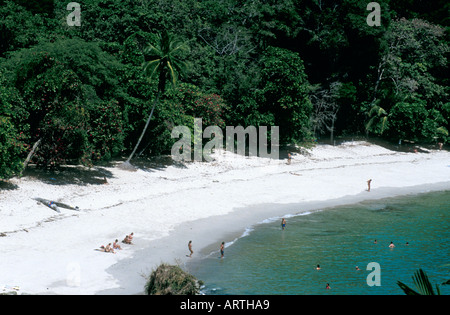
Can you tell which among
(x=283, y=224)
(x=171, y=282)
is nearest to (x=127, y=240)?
(x=171, y=282)

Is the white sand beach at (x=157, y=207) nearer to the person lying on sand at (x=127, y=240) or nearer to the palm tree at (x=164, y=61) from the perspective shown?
the person lying on sand at (x=127, y=240)

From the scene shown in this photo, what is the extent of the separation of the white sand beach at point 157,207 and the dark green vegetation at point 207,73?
272cm

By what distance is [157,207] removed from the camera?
103 feet

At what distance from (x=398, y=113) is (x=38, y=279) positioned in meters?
47.2

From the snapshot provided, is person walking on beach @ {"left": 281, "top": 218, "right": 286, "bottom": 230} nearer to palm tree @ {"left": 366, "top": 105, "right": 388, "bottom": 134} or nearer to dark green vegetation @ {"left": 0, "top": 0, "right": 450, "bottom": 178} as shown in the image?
dark green vegetation @ {"left": 0, "top": 0, "right": 450, "bottom": 178}

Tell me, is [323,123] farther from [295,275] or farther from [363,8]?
[295,275]

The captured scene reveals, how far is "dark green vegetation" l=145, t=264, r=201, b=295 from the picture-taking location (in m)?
18.4

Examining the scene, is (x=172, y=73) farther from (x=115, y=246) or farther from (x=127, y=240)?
(x=115, y=246)

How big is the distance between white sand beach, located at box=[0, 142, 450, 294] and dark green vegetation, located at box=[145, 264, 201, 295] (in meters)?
1.54

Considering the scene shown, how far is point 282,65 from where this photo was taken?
4656 centimetres

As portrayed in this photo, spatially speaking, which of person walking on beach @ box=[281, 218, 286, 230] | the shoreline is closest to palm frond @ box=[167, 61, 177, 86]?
the shoreline

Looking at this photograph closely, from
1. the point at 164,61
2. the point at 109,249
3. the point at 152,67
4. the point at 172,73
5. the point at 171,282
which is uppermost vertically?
the point at 164,61

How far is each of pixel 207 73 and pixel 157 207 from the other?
2192 centimetres

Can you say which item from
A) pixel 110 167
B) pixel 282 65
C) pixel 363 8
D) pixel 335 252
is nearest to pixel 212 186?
pixel 110 167
